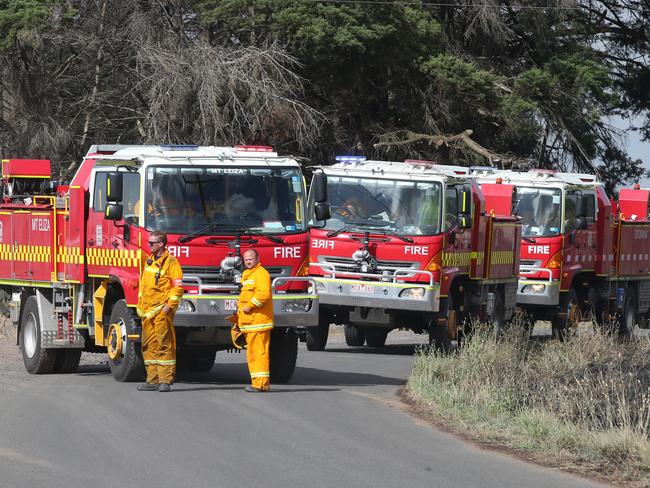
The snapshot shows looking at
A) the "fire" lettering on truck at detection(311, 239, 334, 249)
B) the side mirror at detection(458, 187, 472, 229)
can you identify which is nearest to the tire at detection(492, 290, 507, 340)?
the side mirror at detection(458, 187, 472, 229)

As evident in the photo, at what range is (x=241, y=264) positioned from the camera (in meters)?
14.9

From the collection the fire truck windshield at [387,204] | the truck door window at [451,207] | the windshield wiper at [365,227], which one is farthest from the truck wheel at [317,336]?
the truck door window at [451,207]

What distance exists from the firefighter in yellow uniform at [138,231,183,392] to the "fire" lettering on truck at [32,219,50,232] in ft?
9.44

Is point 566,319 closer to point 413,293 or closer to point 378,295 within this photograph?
point 413,293

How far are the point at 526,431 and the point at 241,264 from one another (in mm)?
4437

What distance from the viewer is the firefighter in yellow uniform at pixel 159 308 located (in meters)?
14.2

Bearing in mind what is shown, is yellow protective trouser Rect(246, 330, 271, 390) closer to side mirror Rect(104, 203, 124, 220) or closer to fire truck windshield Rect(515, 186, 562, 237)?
side mirror Rect(104, 203, 124, 220)

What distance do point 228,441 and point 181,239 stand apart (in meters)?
4.30

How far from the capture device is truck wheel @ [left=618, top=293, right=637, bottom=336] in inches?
1119

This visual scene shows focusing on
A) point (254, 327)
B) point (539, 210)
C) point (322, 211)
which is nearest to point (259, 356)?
point (254, 327)

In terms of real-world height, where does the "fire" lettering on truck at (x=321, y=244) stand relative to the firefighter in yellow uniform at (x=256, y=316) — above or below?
above

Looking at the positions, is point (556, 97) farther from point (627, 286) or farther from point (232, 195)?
point (232, 195)

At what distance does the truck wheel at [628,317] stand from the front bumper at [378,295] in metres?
9.22

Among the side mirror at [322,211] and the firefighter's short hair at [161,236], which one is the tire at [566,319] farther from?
the firefighter's short hair at [161,236]
